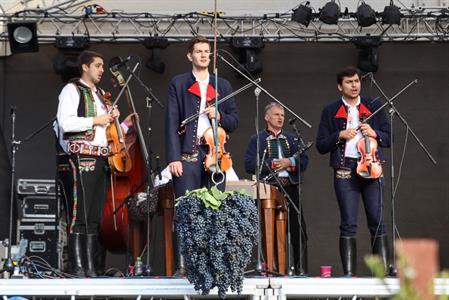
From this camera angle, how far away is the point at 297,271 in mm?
6551

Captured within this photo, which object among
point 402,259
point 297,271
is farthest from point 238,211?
point 402,259

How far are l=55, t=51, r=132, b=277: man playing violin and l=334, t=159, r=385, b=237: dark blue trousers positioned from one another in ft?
4.75

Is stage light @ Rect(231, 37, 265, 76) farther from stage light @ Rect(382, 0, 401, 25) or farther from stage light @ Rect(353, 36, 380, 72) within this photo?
stage light @ Rect(382, 0, 401, 25)

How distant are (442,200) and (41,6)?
13.6 ft

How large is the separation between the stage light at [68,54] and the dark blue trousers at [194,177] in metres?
3.39

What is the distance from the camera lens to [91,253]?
18.2 feet

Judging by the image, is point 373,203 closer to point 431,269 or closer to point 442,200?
point 442,200

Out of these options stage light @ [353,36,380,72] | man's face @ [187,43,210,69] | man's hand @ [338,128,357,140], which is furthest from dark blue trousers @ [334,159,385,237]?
stage light @ [353,36,380,72]

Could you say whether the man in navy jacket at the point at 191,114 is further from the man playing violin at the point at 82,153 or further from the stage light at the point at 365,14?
the stage light at the point at 365,14

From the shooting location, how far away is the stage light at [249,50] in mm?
8183

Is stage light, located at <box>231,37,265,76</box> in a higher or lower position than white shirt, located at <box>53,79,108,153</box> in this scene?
higher

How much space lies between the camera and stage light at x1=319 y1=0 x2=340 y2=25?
779 centimetres

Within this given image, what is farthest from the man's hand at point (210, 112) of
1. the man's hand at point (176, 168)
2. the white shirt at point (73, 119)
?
the white shirt at point (73, 119)

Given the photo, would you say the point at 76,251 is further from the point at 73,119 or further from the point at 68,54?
the point at 68,54
